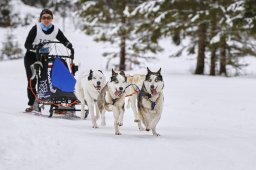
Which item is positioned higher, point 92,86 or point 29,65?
point 29,65

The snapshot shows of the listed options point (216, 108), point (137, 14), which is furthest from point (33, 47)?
point (137, 14)

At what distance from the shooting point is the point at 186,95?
1356cm

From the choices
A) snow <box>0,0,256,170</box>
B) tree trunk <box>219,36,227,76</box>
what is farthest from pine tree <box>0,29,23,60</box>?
snow <box>0,0,256,170</box>

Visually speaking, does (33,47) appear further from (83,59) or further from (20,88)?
(83,59)

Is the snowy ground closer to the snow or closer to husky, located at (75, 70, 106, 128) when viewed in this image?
the snow

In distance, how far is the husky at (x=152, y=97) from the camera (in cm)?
627

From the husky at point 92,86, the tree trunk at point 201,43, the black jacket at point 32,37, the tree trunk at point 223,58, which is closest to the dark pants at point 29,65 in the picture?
the black jacket at point 32,37

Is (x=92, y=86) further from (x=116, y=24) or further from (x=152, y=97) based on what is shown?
(x=116, y=24)

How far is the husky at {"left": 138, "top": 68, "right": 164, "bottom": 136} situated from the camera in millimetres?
6270

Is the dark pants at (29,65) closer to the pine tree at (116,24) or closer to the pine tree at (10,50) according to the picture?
the pine tree at (116,24)

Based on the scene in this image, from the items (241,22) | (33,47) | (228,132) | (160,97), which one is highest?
(241,22)

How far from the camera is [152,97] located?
20.7 feet

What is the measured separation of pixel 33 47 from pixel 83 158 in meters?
3.94

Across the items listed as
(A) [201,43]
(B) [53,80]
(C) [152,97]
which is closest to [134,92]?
(C) [152,97]
